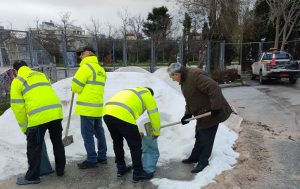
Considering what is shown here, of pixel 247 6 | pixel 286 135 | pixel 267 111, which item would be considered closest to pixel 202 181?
pixel 286 135

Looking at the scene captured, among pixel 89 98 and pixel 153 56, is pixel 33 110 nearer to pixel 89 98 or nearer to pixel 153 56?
pixel 89 98

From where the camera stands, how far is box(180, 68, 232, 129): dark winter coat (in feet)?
15.7

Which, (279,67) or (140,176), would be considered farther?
(279,67)

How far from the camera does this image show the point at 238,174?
4918 mm

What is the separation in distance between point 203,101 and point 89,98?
1.76m

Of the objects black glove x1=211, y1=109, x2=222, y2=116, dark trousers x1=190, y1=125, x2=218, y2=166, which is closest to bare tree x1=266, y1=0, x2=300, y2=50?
dark trousers x1=190, y1=125, x2=218, y2=166

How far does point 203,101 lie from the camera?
197 inches

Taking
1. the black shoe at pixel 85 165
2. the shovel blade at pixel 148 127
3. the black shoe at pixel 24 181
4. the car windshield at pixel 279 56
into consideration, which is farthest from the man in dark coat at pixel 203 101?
the car windshield at pixel 279 56

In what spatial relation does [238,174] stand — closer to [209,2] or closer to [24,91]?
[24,91]

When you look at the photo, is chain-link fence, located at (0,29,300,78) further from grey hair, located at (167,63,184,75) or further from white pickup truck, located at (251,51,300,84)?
grey hair, located at (167,63,184,75)

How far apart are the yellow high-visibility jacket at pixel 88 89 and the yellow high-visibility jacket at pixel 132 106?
725 mm

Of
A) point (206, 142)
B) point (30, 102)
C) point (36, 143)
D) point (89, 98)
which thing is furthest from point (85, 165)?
point (206, 142)

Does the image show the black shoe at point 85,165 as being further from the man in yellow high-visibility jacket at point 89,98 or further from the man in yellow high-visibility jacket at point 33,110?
the man in yellow high-visibility jacket at point 33,110

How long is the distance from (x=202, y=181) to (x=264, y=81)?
50.1 ft
